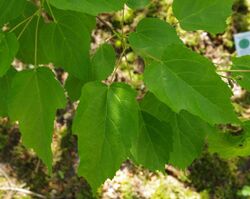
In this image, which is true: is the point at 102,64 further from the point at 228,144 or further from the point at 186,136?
the point at 228,144

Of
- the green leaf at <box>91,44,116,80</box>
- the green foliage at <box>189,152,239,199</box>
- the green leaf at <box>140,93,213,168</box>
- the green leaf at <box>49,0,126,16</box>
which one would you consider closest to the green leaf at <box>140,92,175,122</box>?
the green leaf at <box>140,93,213,168</box>

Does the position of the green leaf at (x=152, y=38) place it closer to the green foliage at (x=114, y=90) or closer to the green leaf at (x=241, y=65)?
the green foliage at (x=114, y=90)

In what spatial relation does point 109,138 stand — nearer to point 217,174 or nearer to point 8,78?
point 8,78

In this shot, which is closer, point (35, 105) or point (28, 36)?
point (35, 105)

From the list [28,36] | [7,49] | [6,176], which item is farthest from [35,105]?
[6,176]

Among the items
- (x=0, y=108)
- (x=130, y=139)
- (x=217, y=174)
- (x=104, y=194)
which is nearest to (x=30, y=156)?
(x=104, y=194)

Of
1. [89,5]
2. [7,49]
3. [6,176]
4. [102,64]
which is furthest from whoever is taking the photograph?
[6,176]
